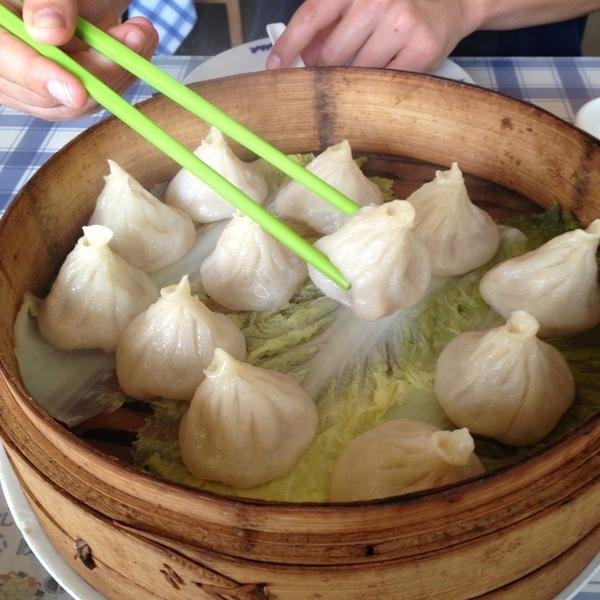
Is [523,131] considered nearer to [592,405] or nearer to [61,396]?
[592,405]

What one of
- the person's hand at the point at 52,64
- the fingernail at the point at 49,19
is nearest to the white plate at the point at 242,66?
the person's hand at the point at 52,64

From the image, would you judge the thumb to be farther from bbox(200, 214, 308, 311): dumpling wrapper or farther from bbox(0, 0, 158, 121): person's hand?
bbox(200, 214, 308, 311): dumpling wrapper

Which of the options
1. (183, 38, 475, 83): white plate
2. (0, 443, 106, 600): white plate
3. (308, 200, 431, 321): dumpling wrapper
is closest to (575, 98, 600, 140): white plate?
(183, 38, 475, 83): white plate

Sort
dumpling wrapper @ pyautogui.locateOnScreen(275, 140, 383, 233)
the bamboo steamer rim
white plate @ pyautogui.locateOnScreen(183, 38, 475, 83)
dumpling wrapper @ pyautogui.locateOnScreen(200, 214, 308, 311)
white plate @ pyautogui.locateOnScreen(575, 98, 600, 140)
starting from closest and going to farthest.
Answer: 1. the bamboo steamer rim
2. dumpling wrapper @ pyautogui.locateOnScreen(200, 214, 308, 311)
3. dumpling wrapper @ pyautogui.locateOnScreen(275, 140, 383, 233)
4. white plate @ pyautogui.locateOnScreen(575, 98, 600, 140)
5. white plate @ pyautogui.locateOnScreen(183, 38, 475, 83)

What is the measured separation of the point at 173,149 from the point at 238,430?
510mm

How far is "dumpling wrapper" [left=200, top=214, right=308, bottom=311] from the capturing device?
156 centimetres

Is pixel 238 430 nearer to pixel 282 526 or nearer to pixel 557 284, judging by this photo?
pixel 282 526

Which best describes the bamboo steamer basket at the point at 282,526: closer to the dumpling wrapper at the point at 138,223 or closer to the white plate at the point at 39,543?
the white plate at the point at 39,543

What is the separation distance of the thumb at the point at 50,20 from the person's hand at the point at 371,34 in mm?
1044

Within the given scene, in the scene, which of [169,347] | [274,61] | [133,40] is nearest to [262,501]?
[169,347]

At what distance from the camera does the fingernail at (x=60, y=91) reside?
4.17 ft

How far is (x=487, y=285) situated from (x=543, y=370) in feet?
1.01

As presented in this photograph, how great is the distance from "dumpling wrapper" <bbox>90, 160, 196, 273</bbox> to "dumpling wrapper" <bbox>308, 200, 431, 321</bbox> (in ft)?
1.31

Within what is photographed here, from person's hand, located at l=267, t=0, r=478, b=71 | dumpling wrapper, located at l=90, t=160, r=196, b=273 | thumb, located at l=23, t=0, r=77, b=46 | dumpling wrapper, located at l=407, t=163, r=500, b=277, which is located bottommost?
dumpling wrapper, located at l=90, t=160, r=196, b=273
